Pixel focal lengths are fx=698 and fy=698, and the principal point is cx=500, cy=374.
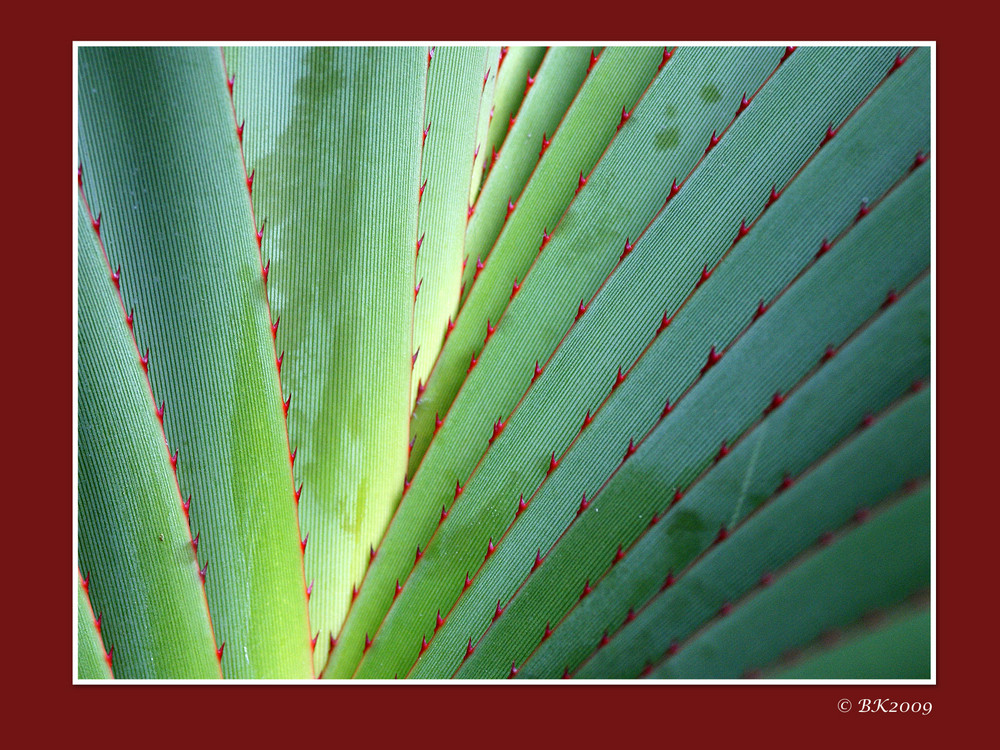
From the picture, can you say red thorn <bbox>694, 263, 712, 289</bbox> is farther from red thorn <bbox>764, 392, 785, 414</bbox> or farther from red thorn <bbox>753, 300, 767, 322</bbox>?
red thorn <bbox>764, 392, 785, 414</bbox>

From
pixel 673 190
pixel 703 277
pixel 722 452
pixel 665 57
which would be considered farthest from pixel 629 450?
pixel 665 57

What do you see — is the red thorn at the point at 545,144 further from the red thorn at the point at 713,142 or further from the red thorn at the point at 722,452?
the red thorn at the point at 722,452

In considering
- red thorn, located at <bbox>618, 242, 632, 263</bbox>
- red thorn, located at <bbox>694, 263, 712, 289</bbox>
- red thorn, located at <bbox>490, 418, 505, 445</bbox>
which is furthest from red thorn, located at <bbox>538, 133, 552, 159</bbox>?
red thorn, located at <bbox>490, 418, 505, 445</bbox>

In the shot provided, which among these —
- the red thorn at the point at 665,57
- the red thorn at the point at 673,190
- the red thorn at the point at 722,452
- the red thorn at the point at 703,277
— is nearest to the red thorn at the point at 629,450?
the red thorn at the point at 722,452

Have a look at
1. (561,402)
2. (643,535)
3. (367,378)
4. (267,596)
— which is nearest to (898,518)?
(643,535)

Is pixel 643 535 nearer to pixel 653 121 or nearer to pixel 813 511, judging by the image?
pixel 813 511
